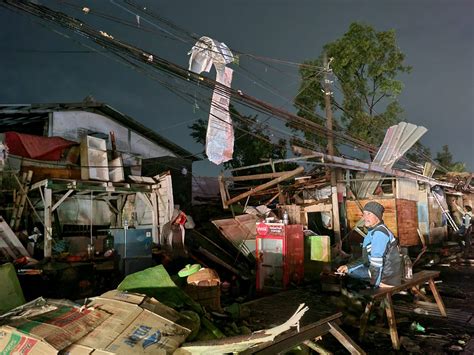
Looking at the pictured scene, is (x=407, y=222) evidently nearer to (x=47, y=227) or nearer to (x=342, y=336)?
(x=342, y=336)

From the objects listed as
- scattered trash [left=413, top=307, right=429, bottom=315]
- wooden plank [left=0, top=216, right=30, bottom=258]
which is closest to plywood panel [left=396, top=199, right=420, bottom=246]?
scattered trash [left=413, top=307, right=429, bottom=315]

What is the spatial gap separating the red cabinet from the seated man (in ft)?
10.7

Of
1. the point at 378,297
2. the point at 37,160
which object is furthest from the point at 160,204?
the point at 378,297

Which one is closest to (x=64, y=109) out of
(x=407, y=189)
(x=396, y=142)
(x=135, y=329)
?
(x=396, y=142)

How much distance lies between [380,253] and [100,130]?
1354 centimetres

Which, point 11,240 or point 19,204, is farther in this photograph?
point 19,204

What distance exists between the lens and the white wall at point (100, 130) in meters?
14.6

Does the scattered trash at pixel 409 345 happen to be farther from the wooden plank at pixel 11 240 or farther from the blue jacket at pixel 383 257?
the wooden plank at pixel 11 240

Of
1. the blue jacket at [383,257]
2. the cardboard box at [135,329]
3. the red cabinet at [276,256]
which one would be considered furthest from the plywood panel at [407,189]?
the cardboard box at [135,329]

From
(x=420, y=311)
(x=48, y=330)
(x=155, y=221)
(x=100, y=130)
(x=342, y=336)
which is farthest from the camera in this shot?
(x=100, y=130)

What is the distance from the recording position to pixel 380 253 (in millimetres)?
5586

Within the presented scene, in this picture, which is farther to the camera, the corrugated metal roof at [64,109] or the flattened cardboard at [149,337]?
the corrugated metal roof at [64,109]

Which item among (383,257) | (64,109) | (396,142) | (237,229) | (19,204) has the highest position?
(64,109)

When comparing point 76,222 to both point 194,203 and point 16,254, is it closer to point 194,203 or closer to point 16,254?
point 16,254
